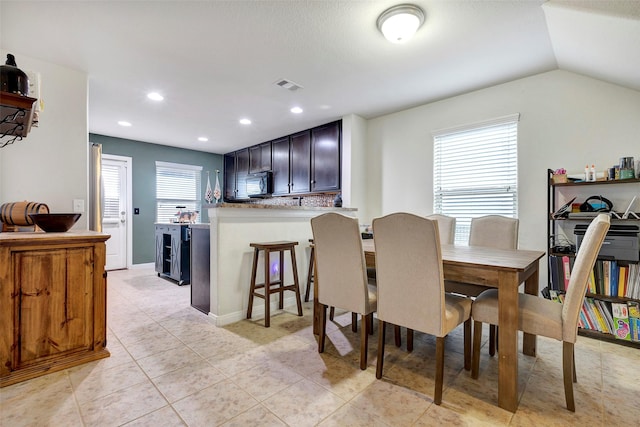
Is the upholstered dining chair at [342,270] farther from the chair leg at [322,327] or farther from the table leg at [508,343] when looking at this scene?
the table leg at [508,343]

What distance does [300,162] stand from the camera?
497 centimetres

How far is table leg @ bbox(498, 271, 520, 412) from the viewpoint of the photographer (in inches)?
61.4

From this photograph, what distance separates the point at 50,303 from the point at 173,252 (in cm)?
261

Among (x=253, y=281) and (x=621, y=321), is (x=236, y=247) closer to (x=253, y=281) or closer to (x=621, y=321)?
(x=253, y=281)

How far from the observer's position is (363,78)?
3.08 m

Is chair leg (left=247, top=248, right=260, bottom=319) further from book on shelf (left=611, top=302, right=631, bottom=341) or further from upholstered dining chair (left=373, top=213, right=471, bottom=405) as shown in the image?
book on shelf (left=611, top=302, right=631, bottom=341)

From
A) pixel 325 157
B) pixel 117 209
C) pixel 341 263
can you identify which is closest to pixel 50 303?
pixel 341 263

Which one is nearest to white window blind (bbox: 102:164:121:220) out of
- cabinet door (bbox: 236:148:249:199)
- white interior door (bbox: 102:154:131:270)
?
white interior door (bbox: 102:154:131:270)

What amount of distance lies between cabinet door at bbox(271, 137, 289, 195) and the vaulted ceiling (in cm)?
156

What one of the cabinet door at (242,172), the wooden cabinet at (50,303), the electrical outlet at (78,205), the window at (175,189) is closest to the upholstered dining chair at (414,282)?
the wooden cabinet at (50,303)

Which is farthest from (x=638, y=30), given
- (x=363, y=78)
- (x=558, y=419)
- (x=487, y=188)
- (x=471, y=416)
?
(x=471, y=416)

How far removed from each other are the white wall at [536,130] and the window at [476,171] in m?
0.08

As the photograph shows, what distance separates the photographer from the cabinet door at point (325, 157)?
4395 mm

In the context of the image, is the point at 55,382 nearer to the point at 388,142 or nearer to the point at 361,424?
the point at 361,424
